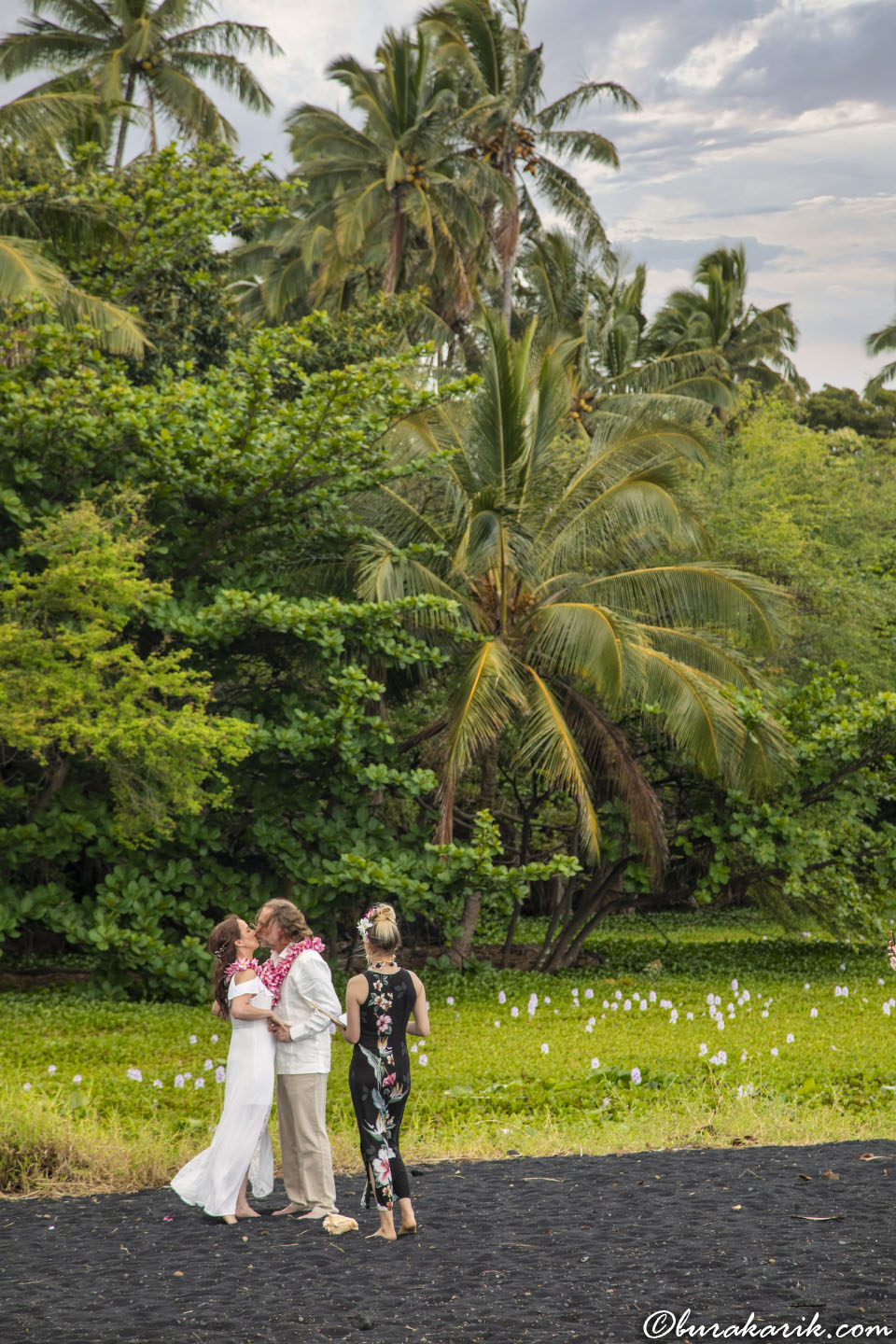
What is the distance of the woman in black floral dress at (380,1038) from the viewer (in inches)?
214

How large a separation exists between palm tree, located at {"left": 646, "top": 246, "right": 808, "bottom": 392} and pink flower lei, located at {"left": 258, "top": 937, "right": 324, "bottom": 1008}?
37.9 meters

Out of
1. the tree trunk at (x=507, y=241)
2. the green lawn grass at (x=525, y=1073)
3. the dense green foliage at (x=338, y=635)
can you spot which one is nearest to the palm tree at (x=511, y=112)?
the tree trunk at (x=507, y=241)

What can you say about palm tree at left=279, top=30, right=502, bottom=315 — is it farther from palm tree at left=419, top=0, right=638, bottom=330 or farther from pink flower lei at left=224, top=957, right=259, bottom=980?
pink flower lei at left=224, top=957, right=259, bottom=980

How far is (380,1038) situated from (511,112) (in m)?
25.7

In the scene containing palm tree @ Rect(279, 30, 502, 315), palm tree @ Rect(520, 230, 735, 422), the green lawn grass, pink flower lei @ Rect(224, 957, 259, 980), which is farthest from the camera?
palm tree @ Rect(520, 230, 735, 422)

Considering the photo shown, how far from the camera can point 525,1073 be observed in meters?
9.23

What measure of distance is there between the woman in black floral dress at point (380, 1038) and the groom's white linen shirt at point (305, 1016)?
221 millimetres

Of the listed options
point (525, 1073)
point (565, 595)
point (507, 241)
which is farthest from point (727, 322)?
point (525, 1073)

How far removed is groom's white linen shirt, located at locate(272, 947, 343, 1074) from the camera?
18.8 ft

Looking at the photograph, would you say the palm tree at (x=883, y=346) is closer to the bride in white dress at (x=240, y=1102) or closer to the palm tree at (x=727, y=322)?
the palm tree at (x=727, y=322)

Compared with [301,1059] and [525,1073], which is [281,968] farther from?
[525,1073]

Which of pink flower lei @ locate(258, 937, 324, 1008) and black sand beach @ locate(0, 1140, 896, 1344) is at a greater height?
pink flower lei @ locate(258, 937, 324, 1008)

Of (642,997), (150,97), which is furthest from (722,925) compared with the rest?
(150,97)

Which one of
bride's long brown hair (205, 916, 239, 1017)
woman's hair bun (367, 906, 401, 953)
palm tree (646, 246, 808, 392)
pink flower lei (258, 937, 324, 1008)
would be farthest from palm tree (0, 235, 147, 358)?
palm tree (646, 246, 808, 392)
